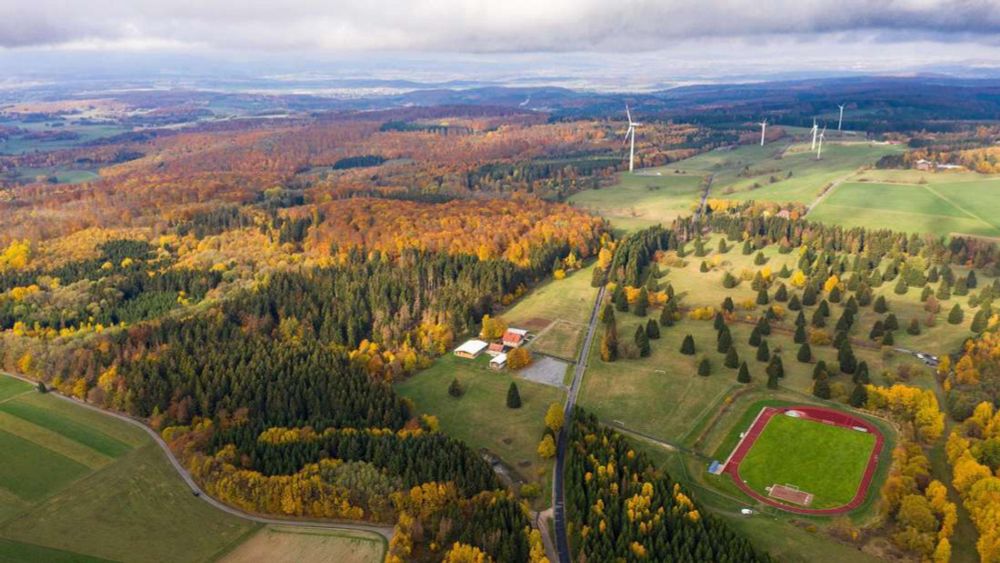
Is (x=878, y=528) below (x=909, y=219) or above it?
below

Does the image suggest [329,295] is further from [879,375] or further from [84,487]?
[879,375]

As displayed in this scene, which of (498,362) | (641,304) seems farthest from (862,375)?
(498,362)

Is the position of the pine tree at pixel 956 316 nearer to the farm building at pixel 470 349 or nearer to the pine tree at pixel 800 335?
the pine tree at pixel 800 335

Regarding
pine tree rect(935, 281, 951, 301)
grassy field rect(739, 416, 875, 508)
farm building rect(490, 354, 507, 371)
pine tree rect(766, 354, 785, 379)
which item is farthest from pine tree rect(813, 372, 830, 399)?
pine tree rect(935, 281, 951, 301)

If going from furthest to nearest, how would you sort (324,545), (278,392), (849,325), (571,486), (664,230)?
1. (664,230)
2. (849,325)
3. (278,392)
4. (571,486)
5. (324,545)

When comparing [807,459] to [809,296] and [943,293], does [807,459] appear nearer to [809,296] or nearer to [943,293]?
[809,296]

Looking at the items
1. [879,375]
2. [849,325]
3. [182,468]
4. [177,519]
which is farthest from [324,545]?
[849,325]

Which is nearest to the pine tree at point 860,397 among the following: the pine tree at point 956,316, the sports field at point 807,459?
the sports field at point 807,459
